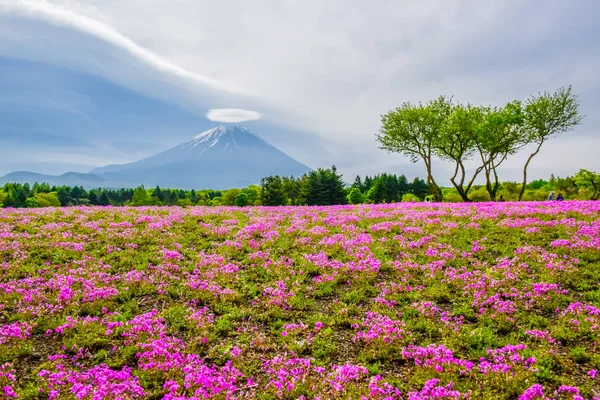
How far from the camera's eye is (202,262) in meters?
14.3

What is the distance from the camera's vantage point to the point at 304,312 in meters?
10.8

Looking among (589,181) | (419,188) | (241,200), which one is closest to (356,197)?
(419,188)

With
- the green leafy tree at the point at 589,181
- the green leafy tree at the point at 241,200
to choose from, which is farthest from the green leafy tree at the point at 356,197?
the green leafy tree at the point at 589,181

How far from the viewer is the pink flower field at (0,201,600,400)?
7469 mm

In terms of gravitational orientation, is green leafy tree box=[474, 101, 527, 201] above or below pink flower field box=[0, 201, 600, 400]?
above

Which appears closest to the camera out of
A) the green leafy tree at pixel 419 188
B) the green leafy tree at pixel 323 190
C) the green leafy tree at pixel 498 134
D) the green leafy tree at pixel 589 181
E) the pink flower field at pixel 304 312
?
the pink flower field at pixel 304 312

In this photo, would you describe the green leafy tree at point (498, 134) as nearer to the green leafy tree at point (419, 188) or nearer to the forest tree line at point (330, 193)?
the forest tree line at point (330, 193)

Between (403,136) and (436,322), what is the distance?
4964 centimetres

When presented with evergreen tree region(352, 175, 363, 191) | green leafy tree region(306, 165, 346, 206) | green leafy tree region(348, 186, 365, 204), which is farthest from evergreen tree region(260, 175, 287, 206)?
evergreen tree region(352, 175, 363, 191)

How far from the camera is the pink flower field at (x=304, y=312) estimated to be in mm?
7469

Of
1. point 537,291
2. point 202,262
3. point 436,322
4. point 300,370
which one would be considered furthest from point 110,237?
point 537,291

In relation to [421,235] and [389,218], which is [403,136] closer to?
[389,218]

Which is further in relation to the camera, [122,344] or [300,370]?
[122,344]

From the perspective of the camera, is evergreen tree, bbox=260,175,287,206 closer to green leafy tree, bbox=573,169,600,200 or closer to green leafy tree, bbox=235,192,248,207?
green leafy tree, bbox=235,192,248,207
